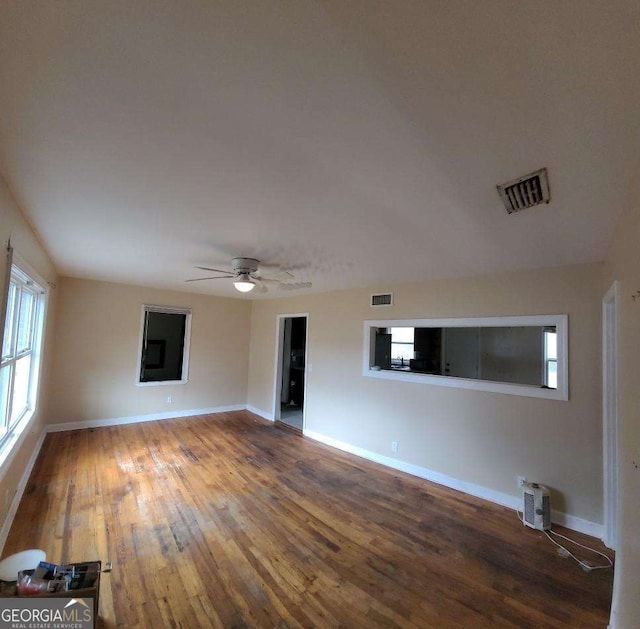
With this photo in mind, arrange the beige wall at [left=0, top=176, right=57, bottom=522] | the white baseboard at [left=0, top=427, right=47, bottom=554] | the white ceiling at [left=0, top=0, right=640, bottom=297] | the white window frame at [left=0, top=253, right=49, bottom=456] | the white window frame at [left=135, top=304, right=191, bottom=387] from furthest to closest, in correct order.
Result: the white window frame at [left=135, top=304, right=191, bottom=387]
the white window frame at [left=0, top=253, right=49, bottom=456]
the white baseboard at [left=0, top=427, right=47, bottom=554]
the beige wall at [left=0, top=176, right=57, bottom=522]
the white ceiling at [left=0, top=0, right=640, bottom=297]

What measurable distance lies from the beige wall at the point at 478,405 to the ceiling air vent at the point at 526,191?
63.7 inches

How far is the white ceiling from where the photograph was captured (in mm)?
760

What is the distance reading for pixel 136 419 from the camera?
535cm

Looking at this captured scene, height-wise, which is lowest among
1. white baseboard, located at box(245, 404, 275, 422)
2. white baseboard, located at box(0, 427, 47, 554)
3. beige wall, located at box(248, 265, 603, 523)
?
white baseboard, located at box(245, 404, 275, 422)

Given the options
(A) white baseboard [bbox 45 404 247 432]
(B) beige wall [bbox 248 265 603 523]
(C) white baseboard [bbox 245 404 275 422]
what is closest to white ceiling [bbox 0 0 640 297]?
(B) beige wall [bbox 248 265 603 523]

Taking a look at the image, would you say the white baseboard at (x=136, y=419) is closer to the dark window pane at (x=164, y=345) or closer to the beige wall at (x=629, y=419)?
the dark window pane at (x=164, y=345)

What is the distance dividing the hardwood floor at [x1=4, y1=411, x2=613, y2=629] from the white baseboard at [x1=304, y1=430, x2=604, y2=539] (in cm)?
10

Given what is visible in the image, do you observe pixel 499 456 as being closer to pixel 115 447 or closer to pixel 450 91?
pixel 450 91

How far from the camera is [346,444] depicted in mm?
4449

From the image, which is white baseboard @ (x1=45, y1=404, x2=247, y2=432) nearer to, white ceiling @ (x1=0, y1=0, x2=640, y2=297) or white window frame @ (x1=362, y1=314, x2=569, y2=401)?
white window frame @ (x1=362, y1=314, x2=569, y2=401)

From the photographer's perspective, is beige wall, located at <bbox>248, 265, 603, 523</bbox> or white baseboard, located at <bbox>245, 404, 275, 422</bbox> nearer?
beige wall, located at <bbox>248, 265, 603, 523</bbox>

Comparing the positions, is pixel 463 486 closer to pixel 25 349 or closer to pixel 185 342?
pixel 25 349

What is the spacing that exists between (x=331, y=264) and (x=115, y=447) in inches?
157

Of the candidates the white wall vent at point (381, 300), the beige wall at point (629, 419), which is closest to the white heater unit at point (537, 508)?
the beige wall at point (629, 419)
